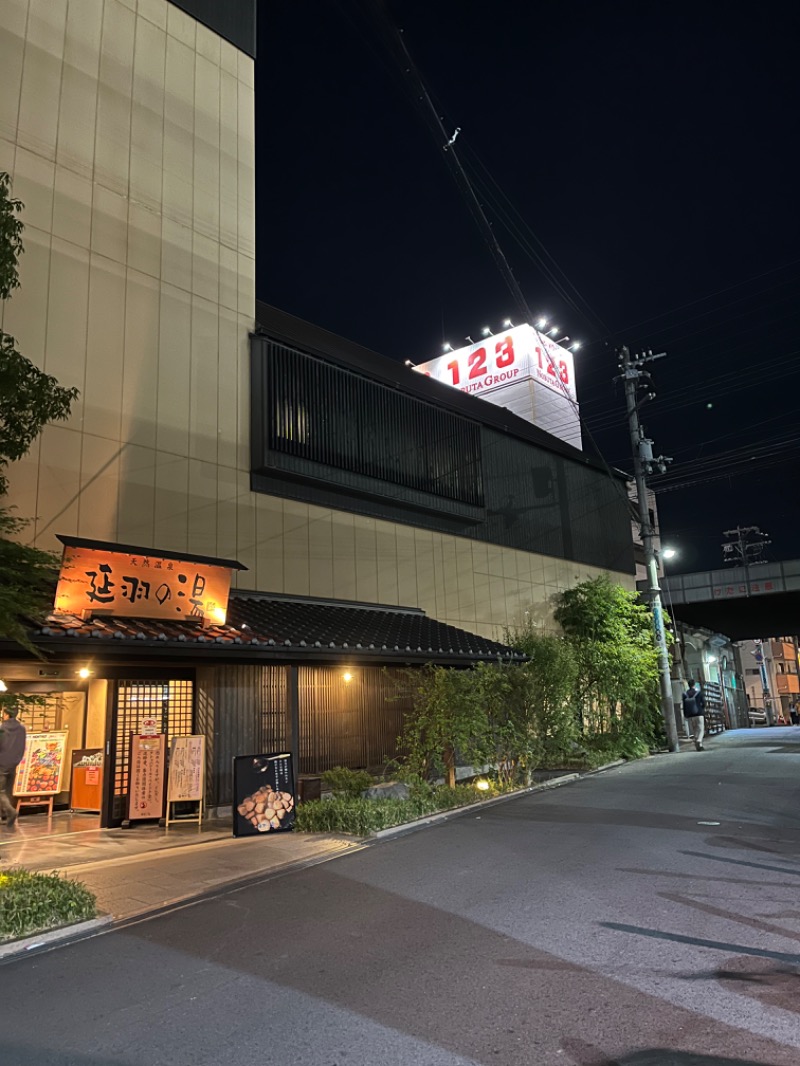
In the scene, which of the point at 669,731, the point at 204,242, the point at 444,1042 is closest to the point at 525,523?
the point at 669,731

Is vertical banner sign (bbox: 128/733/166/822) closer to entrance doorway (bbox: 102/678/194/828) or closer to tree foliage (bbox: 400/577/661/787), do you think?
entrance doorway (bbox: 102/678/194/828)

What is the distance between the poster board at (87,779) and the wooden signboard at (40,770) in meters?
0.33

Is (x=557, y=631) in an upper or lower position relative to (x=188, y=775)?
upper

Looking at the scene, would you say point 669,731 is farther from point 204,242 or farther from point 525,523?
point 204,242

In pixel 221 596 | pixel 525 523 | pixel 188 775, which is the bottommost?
pixel 188 775

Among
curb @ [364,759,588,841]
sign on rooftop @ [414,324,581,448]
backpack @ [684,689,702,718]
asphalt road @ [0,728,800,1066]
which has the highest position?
sign on rooftop @ [414,324,581,448]

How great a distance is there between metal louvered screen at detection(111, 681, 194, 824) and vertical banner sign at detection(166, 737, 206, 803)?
54 cm

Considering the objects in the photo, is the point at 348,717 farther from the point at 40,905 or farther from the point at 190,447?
the point at 40,905

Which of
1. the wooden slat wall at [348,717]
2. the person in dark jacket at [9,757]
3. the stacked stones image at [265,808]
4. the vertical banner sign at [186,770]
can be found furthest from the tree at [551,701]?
the person in dark jacket at [9,757]

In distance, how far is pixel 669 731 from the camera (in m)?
23.2

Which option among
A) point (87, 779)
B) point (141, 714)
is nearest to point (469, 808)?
point (141, 714)

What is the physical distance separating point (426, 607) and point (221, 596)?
760 centimetres

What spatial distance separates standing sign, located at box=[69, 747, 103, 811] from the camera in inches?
535

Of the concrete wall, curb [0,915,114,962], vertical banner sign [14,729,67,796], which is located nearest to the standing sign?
vertical banner sign [14,729,67,796]
